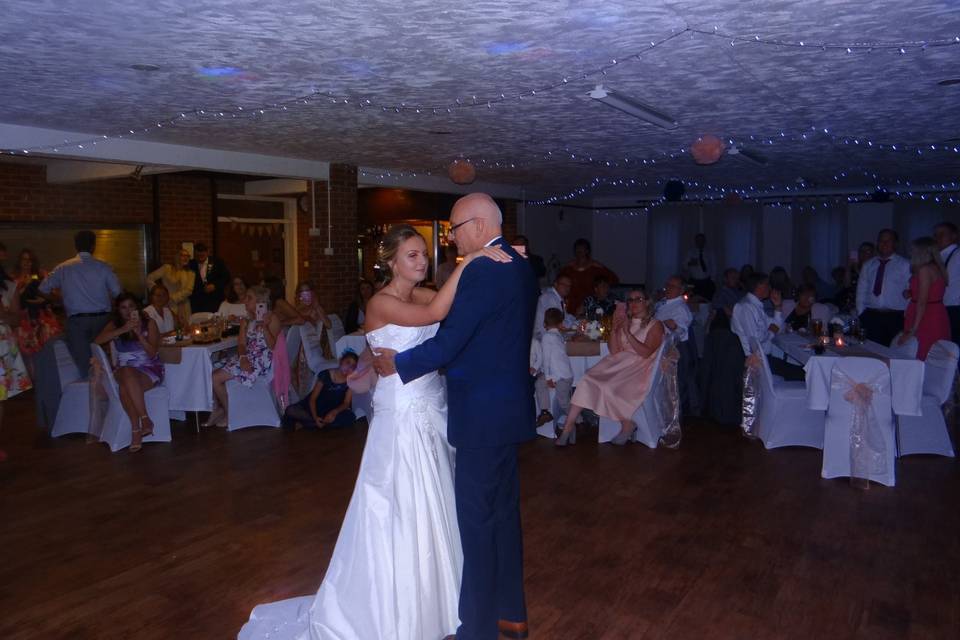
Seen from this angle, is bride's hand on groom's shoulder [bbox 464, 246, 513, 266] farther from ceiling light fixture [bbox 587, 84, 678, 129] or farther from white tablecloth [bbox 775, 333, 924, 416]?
white tablecloth [bbox 775, 333, 924, 416]

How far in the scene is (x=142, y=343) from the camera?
6422 millimetres

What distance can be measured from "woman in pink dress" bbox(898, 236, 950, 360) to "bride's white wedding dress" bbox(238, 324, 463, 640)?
464 cm

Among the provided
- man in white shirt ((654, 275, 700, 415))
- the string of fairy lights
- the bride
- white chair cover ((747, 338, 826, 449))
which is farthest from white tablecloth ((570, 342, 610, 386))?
the bride

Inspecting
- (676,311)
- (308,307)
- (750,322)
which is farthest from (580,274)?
(750,322)

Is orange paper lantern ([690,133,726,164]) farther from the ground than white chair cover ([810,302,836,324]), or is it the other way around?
orange paper lantern ([690,133,726,164])

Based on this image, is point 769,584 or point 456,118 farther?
point 456,118

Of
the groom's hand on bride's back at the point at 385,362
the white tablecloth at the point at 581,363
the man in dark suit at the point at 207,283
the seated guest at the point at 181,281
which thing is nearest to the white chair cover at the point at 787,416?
the white tablecloth at the point at 581,363

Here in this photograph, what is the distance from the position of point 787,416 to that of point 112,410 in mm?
5160

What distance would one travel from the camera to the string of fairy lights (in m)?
4.26

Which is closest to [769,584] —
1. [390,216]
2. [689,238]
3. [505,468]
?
[505,468]

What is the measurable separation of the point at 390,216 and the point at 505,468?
35.9 ft

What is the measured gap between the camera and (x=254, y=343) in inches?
270

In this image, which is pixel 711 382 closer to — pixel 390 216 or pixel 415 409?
pixel 415 409

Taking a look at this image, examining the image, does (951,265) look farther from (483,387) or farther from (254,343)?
(483,387)
